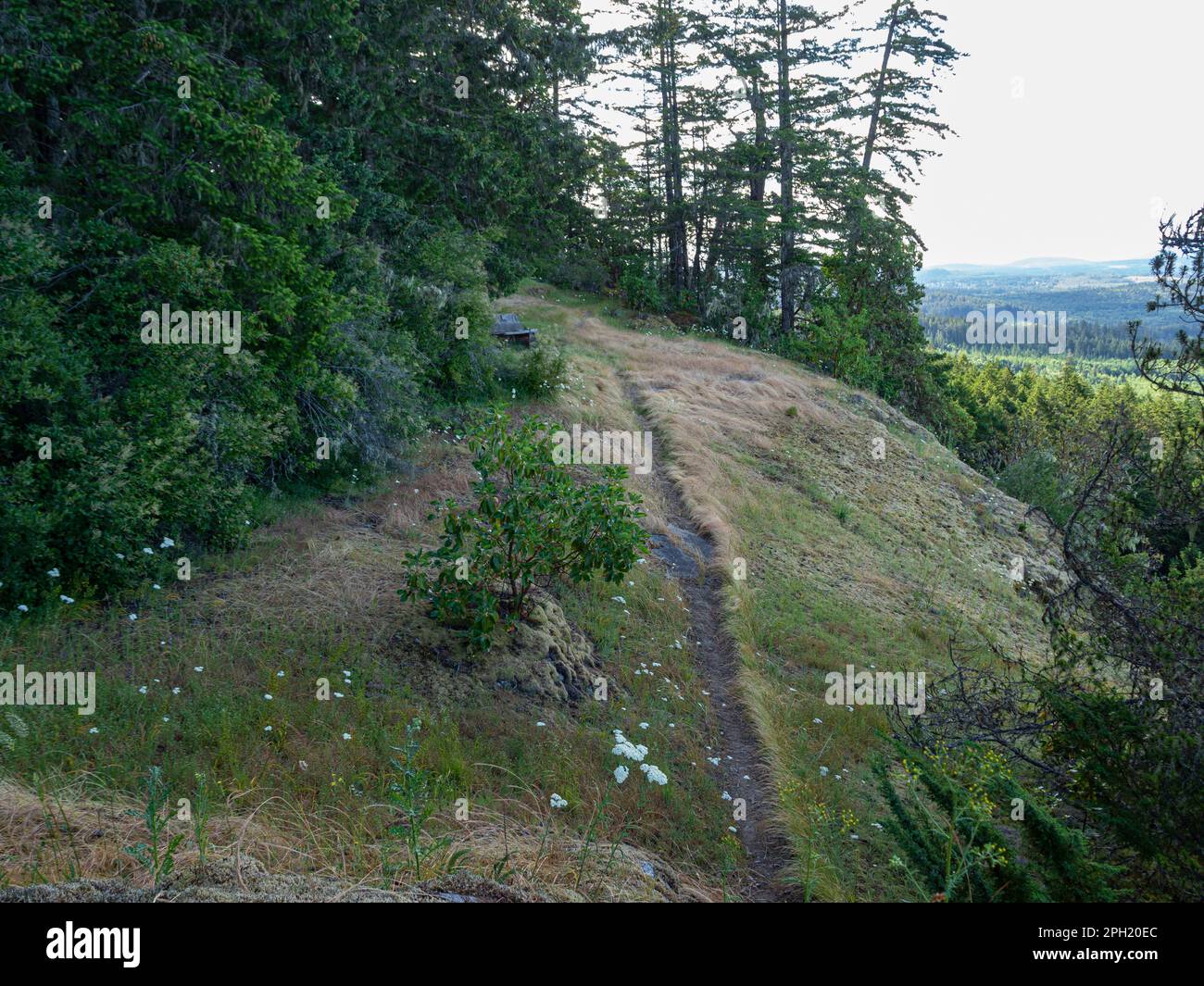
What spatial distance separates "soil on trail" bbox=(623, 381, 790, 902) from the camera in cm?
552

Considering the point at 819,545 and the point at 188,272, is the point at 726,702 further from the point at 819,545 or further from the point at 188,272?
the point at 188,272

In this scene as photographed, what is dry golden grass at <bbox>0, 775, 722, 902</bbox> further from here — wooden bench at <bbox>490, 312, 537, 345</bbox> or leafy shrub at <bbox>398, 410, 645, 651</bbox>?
wooden bench at <bbox>490, 312, 537, 345</bbox>

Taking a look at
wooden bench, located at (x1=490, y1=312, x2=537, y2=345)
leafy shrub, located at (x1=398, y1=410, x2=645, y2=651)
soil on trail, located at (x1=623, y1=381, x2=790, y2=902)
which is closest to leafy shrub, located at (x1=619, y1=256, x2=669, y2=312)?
wooden bench, located at (x1=490, y1=312, x2=537, y2=345)

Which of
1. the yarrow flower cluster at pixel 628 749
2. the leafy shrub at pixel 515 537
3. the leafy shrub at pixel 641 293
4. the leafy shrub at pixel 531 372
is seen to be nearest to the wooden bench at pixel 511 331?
the leafy shrub at pixel 531 372

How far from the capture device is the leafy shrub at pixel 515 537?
269 inches

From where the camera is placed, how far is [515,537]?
689 centimetres

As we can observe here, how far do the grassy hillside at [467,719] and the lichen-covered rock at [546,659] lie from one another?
0.11 feet

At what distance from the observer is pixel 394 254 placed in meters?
13.2

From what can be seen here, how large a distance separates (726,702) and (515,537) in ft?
9.21

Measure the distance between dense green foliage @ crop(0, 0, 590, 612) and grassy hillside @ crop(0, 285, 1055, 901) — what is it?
2.66 feet
